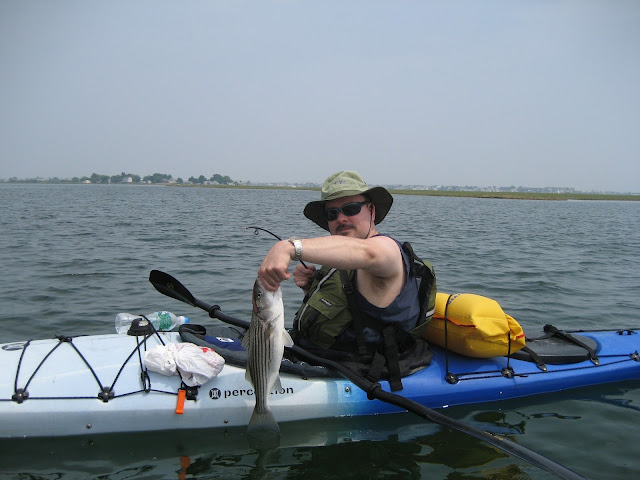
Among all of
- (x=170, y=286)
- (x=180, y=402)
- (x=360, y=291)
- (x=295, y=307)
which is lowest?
(x=295, y=307)

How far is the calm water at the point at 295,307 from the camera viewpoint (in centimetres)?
429

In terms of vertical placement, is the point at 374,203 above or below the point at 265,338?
above

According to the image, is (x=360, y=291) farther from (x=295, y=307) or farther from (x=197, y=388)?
(x=295, y=307)

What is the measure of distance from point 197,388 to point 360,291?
5.48 feet

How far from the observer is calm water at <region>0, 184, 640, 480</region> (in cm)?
429

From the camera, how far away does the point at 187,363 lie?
4438 millimetres

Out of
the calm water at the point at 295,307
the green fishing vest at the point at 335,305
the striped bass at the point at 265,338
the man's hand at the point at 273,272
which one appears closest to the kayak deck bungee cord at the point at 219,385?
the calm water at the point at 295,307

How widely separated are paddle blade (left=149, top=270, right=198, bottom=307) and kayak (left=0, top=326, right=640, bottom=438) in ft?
1.21

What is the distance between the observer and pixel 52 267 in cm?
1230

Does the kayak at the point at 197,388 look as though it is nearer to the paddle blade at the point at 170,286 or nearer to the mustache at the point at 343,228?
the paddle blade at the point at 170,286

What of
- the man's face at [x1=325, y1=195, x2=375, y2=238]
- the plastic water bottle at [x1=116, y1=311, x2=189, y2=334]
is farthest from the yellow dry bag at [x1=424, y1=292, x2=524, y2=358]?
the plastic water bottle at [x1=116, y1=311, x2=189, y2=334]

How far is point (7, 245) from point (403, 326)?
1502 centimetres

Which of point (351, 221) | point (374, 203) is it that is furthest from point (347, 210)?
point (374, 203)

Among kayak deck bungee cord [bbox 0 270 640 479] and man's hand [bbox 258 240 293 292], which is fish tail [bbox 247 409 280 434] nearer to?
kayak deck bungee cord [bbox 0 270 640 479]
